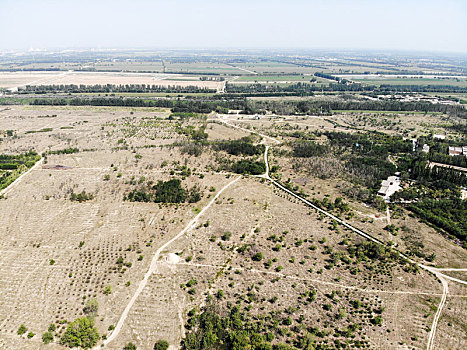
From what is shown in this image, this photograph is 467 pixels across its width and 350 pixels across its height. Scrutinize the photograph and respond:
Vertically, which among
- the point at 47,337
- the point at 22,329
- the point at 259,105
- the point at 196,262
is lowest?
the point at 22,329

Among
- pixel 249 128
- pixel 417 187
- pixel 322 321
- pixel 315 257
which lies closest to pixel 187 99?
pixel 249 128

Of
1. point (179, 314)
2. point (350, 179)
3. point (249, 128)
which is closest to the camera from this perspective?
point (179, 314)

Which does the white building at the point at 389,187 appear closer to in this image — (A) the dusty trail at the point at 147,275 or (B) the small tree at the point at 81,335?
(A) the dusty trail at the point at 147,275

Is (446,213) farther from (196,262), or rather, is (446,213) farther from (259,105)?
(259,105)

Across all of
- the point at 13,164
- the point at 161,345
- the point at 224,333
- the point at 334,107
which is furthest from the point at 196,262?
the point at 334,107

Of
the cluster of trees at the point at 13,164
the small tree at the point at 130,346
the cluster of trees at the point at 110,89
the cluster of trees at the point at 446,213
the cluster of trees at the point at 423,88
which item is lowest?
the small tree at the point at 130,346

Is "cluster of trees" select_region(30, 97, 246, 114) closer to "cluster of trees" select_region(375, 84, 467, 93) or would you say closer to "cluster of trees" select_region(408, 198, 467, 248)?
"cluster of trees" select_region(408, 198, 467, 248)

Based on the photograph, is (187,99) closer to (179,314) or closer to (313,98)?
(313,98)

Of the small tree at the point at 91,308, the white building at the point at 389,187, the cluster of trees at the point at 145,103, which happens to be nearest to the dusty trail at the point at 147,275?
the small tree at the point at 91,308
